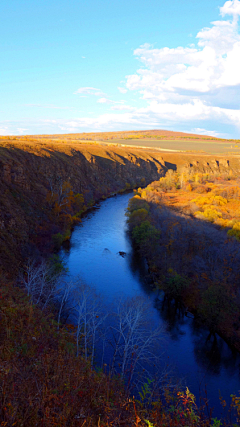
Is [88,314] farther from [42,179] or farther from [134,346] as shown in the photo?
[42,179]

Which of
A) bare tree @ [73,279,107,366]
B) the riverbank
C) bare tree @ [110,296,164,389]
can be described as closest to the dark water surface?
bare tree @ [110,296,164,389]

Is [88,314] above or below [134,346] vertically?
below

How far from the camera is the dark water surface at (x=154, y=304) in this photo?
64.1ft

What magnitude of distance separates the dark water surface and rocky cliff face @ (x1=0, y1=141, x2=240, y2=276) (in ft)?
21.5

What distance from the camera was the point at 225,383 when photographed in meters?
19.1

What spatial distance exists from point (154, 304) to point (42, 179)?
40.2 meters

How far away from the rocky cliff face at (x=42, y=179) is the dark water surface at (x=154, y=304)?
655 cm

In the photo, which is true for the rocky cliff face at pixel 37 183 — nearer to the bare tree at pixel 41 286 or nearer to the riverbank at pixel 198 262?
the bare tree at pixel 41 286

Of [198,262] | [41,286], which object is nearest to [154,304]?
[198,262]

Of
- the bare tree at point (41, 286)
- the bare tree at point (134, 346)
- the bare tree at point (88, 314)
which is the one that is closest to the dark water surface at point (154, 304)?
the bare tree at point (134, 346)

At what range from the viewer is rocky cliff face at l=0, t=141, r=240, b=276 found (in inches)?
1417

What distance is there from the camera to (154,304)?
28.7 meters

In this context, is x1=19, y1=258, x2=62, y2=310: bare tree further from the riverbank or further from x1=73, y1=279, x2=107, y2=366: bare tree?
the riverbank

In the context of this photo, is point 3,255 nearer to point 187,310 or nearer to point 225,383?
point 187,310
